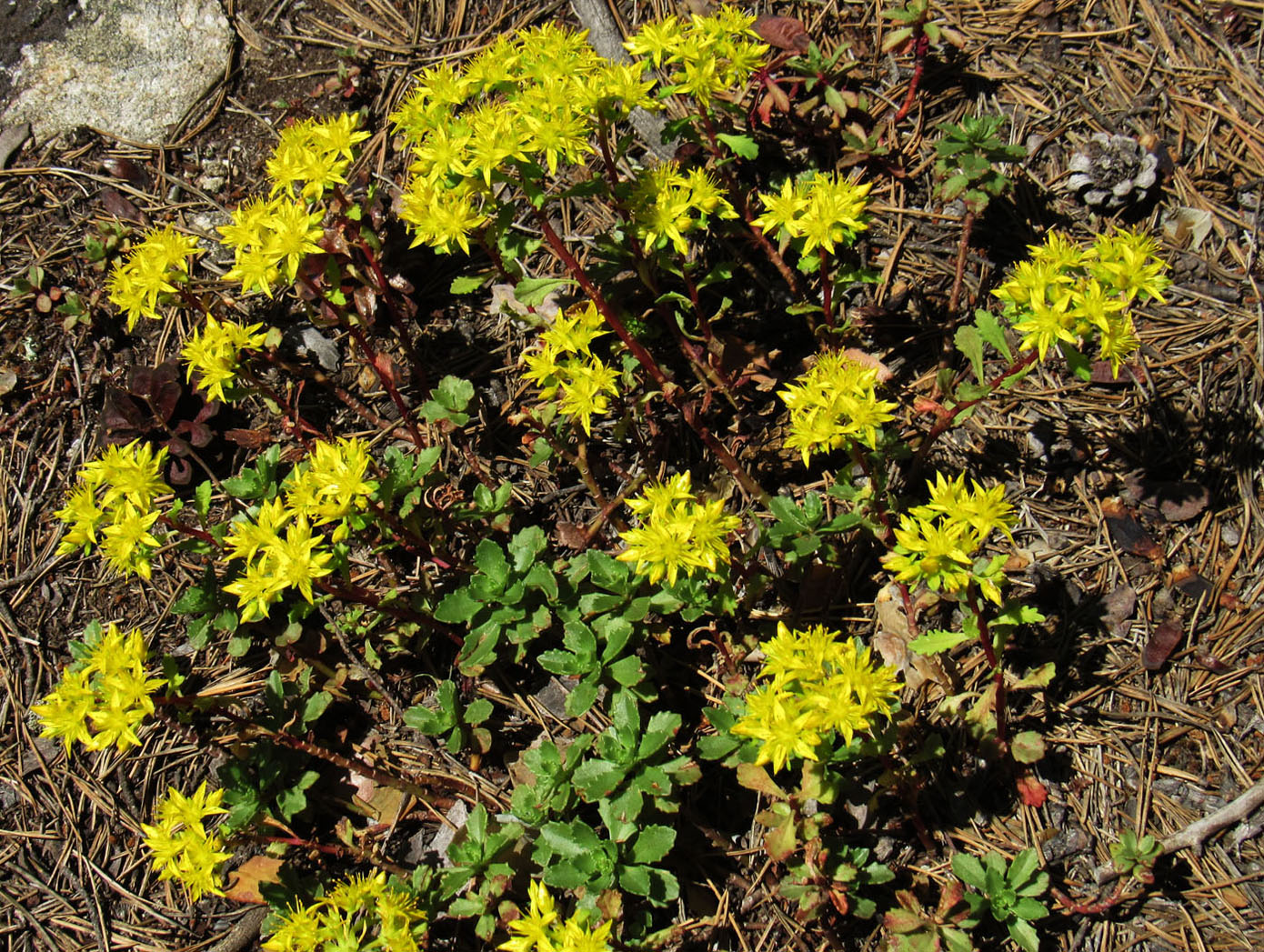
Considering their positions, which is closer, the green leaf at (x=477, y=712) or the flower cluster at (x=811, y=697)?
the flower cluster at (x=811, y=697)

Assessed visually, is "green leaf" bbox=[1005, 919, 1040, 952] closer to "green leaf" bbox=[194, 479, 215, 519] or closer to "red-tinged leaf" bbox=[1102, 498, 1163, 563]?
"red-tinged leaf" bbox=[1102, 498, 1163, 563]

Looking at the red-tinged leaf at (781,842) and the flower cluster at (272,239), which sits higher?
the flower cluster at (272,239)

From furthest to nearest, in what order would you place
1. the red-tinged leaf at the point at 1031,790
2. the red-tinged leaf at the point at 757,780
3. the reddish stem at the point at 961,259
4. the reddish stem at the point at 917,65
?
the reddish stem at the point at 917,65 < the reddish stem at the point at 961,259 < the red-tinged leaf at the point at 1031,790 < the red-tinged leaf at the point at 757,780

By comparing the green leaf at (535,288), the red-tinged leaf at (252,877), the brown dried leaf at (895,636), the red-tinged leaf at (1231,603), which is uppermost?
the green leaf at (535,288)

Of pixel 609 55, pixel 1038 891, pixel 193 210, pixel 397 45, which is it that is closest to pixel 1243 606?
pixel 1038 891

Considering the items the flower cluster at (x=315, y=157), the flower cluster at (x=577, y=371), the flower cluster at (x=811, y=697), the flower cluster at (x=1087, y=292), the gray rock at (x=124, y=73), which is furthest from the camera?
the gray rock at (x=124, y=73)

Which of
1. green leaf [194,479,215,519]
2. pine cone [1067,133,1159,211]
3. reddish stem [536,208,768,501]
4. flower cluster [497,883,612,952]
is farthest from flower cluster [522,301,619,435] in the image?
pine cone [1067,133,1159,211]

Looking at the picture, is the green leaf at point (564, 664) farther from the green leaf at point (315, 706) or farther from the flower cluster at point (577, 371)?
the green leaf at point (315, 706)

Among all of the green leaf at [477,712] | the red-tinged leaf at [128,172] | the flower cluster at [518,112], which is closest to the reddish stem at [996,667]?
the green leaf at [477,712]
